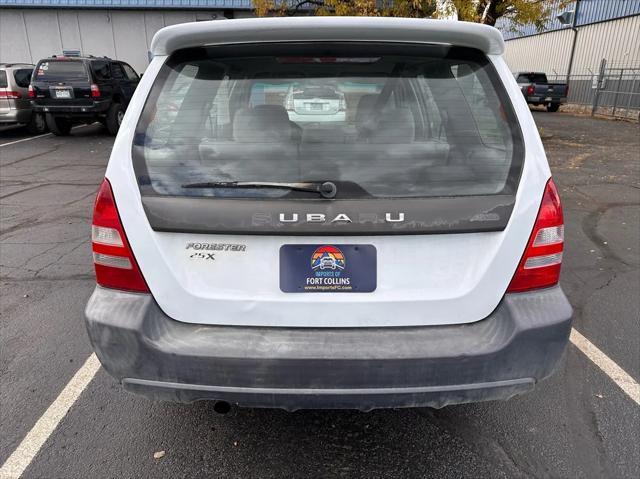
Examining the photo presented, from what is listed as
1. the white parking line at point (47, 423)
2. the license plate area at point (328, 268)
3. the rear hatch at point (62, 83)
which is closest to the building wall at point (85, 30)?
the rear hatch at point (62, 83)

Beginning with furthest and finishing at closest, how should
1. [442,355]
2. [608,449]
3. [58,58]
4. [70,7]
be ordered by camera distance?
[70,7] < [58,58] < [608,449] < [442,355]

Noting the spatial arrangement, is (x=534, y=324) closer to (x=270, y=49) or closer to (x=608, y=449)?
(x=608, y=449)

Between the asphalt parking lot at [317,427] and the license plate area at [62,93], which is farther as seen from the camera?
the license plate area at [62,93]

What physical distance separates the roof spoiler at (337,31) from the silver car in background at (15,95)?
1332 centimetres

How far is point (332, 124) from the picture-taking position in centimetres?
205

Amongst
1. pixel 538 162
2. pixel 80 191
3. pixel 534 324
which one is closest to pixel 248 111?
pixel 538 162

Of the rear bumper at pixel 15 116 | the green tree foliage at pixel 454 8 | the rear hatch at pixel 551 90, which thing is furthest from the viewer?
the rear hatch at pixel 551 90

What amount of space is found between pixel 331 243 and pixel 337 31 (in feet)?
2.69

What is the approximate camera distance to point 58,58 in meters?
12.4

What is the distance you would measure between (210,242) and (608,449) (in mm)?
2096

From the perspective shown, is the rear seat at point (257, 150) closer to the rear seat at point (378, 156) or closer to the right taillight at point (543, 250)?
the rear seat at point (378, 156)

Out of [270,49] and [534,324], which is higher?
[270,49]

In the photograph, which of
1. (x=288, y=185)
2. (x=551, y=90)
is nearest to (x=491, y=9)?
(x=288, y=185)

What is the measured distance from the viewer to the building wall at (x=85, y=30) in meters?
22.3
